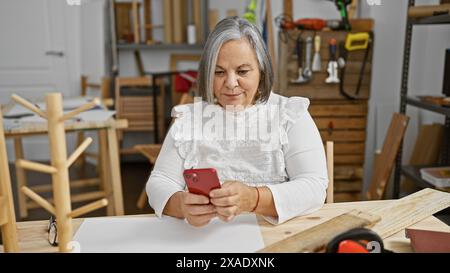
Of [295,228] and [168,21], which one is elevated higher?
[168,21]

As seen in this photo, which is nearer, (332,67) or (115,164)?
(332,67)

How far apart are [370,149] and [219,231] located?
3.09 ft

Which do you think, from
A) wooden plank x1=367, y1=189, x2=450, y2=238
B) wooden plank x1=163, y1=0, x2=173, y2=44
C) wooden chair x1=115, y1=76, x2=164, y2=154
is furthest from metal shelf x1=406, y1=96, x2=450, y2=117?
wooden plank x1=163, y1=0, x2=173, y2=44

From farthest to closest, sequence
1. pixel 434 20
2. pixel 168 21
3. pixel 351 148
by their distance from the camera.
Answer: pixel 168 21 → pixel 351 148 → pixel 434 20

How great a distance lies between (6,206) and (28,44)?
27 cm

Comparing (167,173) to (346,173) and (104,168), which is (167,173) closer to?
(346,173)

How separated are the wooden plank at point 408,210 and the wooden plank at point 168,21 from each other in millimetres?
2481

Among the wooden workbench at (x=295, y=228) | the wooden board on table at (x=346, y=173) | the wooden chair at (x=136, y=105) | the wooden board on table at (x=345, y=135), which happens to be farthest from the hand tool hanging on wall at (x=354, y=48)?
the wooden chair at (x=136, y=105)

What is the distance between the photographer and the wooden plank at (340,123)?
1301mm

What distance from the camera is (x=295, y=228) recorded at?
609 mm

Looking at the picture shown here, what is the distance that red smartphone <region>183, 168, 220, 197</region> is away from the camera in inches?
20.1

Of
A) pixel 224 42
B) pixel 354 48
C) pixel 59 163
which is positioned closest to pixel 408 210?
pixel 224 42
